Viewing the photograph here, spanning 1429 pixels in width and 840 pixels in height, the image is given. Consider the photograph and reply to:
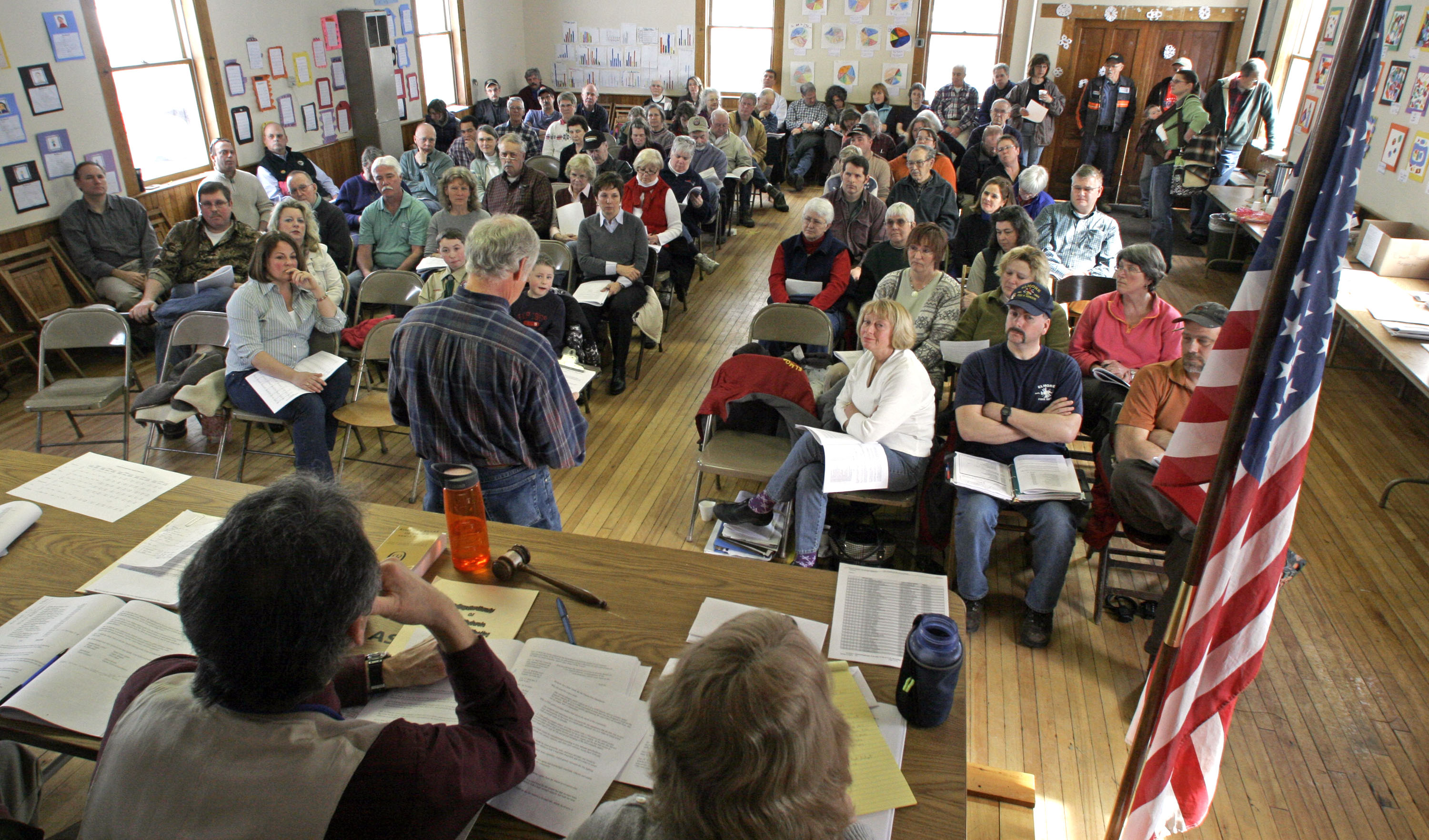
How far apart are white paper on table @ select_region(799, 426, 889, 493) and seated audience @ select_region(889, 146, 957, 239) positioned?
12.4 ft

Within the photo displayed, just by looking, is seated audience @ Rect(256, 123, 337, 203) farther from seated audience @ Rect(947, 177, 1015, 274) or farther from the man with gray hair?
the man with gray hair

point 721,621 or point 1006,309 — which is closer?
point 721,621

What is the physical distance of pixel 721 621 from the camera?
1.83 meters

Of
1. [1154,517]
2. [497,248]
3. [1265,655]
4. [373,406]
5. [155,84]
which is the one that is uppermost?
[155,84]

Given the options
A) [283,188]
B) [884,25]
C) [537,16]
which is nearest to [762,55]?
[884,25]

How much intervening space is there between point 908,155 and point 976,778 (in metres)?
5.53

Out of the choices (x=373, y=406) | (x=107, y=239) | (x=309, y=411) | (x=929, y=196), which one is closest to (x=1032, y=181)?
(x=929, y=196)

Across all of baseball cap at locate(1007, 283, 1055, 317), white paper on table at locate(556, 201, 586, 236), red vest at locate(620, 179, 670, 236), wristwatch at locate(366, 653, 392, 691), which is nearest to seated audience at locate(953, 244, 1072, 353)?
baseball cap at locate(1007, 283, 1055, 317)

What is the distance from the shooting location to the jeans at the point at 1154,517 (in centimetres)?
312

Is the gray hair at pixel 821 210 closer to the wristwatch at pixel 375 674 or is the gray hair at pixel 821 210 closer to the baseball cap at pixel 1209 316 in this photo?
the baseball cap at pixel 1209 316

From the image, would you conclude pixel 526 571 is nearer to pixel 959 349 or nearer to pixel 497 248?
pixel 497 248

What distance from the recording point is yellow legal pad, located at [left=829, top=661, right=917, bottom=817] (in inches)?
56.5

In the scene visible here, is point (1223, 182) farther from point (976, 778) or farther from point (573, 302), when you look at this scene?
point (976, 778)

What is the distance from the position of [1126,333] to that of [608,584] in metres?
3.40
